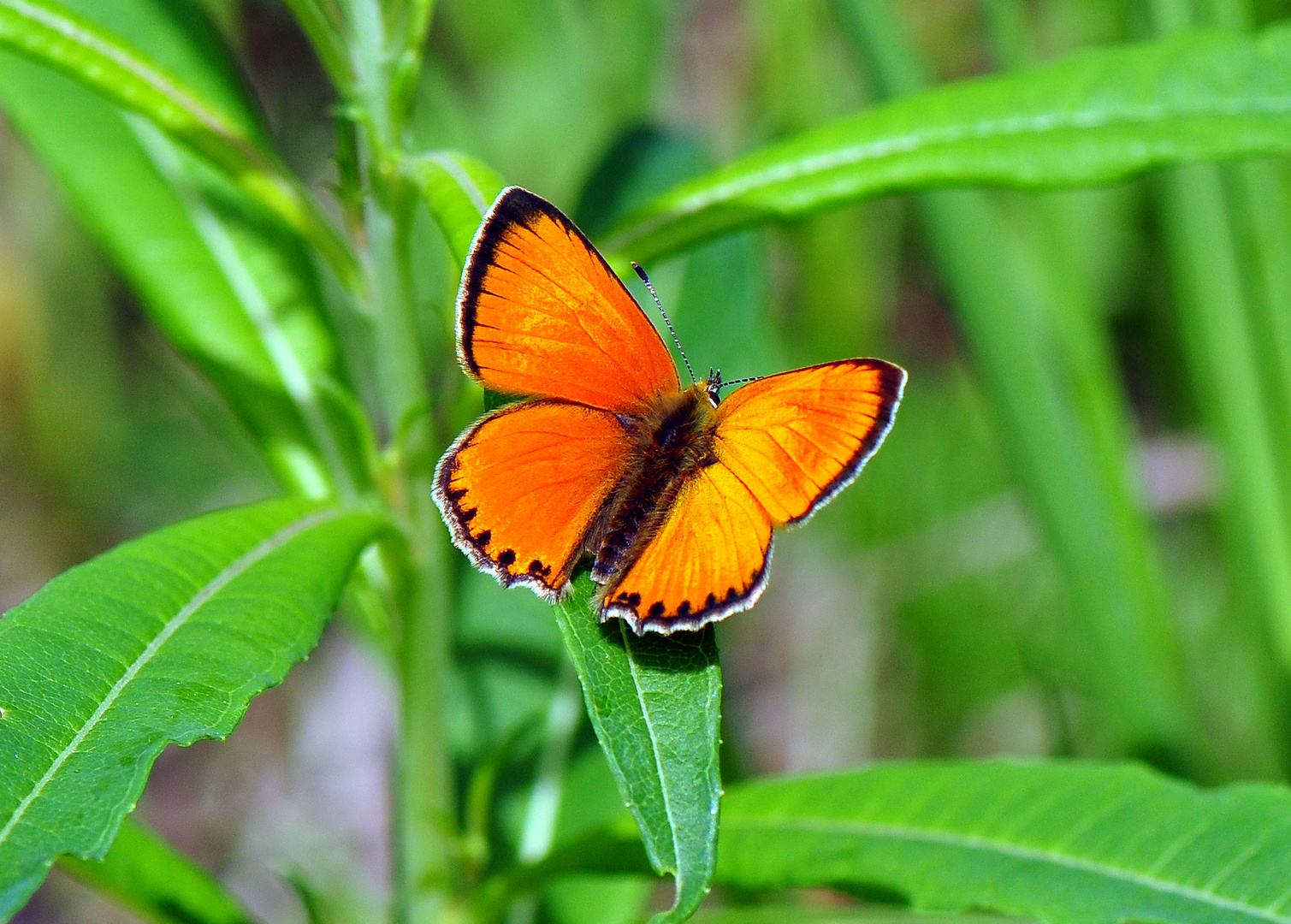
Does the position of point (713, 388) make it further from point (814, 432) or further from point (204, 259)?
point (204, 259)

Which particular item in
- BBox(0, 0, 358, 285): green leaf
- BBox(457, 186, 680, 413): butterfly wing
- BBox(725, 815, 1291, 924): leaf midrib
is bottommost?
BBox(725, 815, 1291, 924): leaf midrib

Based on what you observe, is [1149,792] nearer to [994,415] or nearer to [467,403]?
[994,415]

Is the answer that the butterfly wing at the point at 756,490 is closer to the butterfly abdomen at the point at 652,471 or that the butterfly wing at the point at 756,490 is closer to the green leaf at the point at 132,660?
the butterfly abdomen at the point at 652,471

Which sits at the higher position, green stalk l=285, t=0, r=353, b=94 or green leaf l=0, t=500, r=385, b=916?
green stalk l=285, t=0, r=353, b=94

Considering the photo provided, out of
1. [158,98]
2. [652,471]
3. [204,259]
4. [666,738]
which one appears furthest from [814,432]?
[204,259]

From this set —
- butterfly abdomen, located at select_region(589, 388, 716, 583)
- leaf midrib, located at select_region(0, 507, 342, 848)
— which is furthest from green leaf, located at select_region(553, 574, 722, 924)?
leaf midrib, located at select_region(0, 507, 342, 848)

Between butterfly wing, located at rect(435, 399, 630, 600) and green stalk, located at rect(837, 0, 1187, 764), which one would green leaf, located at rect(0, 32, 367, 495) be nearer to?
butterfly wing, located at rect(435, 399, 630, 600)

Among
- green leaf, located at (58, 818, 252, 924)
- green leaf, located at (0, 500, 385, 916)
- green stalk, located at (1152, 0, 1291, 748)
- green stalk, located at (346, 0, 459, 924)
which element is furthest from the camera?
green stalk, located at (1152, 0, 1291, 748)
